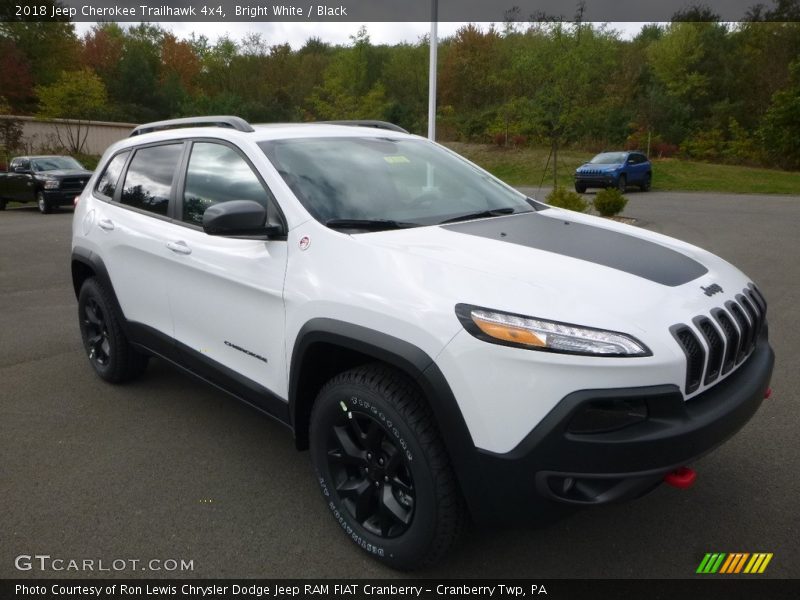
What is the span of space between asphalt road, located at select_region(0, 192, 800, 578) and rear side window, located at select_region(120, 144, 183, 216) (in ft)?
4.41

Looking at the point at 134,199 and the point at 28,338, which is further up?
the point at 134,199

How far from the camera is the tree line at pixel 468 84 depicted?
125 feet

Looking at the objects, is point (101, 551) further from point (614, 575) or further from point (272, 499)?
point (614, 575)

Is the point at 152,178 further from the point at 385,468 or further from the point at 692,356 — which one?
the point at 692,356

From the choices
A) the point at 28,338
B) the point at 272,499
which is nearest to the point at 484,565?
the point at 272,499

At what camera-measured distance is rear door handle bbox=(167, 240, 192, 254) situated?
11.7ft

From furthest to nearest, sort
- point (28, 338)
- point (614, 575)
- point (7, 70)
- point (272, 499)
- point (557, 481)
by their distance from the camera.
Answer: point (7, 70)
point (28, 338)
point (272, 499)
point (614, 575)
point (557, 481)

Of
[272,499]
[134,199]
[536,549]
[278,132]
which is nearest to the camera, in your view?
[536,549]

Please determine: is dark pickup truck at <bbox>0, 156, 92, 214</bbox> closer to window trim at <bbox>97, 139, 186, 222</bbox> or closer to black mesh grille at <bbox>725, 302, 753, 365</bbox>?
window trim at <bbox>97, 139, 186, 222</bbox>

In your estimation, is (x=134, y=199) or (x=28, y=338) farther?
(x=28, y=338)

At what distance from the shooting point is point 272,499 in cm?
330

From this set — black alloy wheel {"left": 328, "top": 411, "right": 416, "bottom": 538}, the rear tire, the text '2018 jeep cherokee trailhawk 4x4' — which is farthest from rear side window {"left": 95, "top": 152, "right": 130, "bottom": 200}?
black alloy wheel {"left": 328, "top": 411, "right": 416, "bottom": 538}

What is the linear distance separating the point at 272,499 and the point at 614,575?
Answer: 5.28ft

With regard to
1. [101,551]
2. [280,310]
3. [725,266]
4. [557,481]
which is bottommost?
[101,551]
